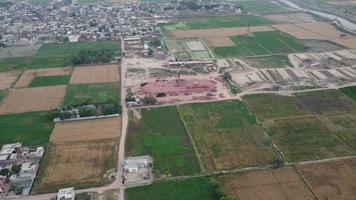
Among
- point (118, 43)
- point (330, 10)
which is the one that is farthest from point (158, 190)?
point (330, 10)

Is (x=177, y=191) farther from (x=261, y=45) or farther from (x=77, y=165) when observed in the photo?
(x=261, y=45)

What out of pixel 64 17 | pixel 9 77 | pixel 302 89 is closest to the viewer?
pixel 302 89

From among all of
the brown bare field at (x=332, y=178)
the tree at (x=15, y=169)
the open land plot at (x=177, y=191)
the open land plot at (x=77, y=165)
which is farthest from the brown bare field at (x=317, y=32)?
the tree at (x=15, y=169)

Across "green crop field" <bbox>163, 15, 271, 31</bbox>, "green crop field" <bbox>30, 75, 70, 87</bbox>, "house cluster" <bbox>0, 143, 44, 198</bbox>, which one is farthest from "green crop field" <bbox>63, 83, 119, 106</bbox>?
"green crop field" <bbox>163, 15, 271, 31</bbox>

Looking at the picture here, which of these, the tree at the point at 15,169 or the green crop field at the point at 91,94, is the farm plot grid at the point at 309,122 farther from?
the tree at the point at 15,169

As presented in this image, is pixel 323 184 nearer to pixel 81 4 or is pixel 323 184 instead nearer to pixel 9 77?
pixel 9 77

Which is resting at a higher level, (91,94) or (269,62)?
(269,62)

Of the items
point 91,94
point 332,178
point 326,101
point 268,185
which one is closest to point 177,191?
point 268,185

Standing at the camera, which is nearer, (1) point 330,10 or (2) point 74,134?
(2) point 74,134
